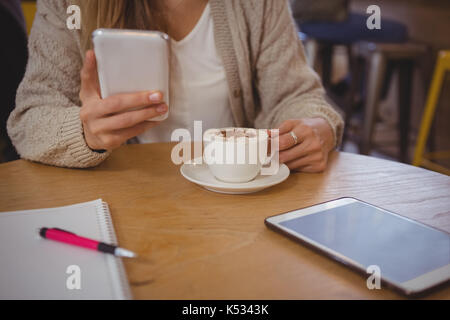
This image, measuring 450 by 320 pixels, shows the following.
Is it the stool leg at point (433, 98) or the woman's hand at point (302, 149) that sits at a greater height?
the woman's hand at point (302, 149)

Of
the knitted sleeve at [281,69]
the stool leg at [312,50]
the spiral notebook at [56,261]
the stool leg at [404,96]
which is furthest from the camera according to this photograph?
the stool leg at [312,50]

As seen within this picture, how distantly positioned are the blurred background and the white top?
74cm

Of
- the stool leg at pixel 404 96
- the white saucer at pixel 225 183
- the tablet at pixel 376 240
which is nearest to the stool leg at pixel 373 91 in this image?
the stool leg at pixel 404 96

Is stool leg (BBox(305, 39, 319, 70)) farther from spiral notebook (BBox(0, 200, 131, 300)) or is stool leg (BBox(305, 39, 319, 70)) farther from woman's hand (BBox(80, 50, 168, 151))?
spiral notebook (BBox(0, 200, 131, 300))

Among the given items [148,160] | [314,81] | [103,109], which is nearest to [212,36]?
[314,81]

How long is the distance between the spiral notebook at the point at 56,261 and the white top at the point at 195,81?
1.98ft

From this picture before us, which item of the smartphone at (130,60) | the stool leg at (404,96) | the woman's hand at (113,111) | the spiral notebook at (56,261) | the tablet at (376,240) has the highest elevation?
the smartphone at (130,60)

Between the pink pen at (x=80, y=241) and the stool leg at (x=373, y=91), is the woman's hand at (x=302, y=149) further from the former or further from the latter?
the stool leg at (x=373, y=91)

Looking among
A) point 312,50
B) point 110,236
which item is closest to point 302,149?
point 110,236

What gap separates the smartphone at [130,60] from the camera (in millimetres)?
527

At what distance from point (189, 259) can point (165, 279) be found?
0.15 ft

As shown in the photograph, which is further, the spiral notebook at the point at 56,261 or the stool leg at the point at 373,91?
the stool leg at the point at 373,91

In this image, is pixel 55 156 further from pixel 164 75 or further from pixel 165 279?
pixel 165 279

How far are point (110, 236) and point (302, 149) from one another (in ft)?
1.34
